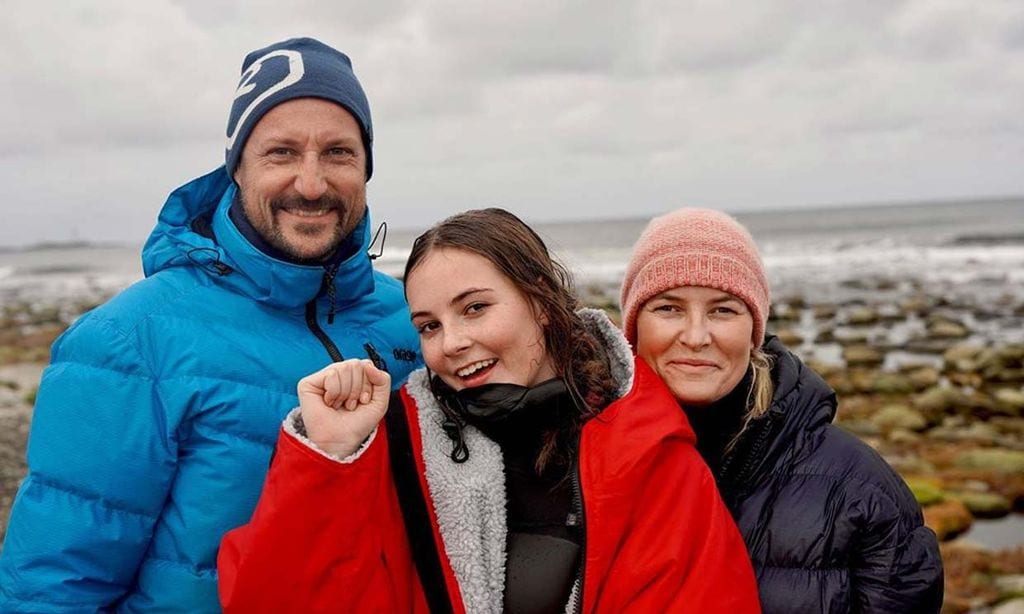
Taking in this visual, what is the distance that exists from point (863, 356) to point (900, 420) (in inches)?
228

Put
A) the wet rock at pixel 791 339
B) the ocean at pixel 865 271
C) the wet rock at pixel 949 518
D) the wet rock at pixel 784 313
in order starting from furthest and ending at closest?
the ocean at pixel 865 271, the wet rock at pixel 784 313, the wet rock at pixel 791 339, the wet rock at pixel 949 518

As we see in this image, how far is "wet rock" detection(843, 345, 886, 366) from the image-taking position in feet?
59.1

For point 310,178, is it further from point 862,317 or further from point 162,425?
point 862,317

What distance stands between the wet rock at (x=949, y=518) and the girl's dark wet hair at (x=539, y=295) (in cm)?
708

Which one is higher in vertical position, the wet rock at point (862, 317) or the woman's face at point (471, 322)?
the woman's face at point (471, 322)

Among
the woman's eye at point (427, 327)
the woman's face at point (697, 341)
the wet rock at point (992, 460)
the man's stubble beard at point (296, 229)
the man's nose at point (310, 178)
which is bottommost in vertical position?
the wet rock at point (992, 460)

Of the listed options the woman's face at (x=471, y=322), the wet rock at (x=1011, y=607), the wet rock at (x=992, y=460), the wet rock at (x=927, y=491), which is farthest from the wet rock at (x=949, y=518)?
the woman's face at (x=471, y=322)

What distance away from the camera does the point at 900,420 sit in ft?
41.8

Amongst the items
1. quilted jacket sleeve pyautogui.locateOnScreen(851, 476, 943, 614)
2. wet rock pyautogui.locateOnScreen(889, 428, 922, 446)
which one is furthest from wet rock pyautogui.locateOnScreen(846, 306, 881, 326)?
quilted jacket sleeve pyautogui.locateOnScreen(851, 476, 943, 614)

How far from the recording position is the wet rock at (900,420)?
12.6 metres

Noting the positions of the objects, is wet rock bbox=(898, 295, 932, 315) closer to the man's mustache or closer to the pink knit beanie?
the pink knit beanie

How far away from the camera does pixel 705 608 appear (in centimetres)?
243

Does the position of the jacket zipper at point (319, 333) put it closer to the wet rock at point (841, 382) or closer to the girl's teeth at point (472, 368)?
the girl's teeth at point (472, 368)

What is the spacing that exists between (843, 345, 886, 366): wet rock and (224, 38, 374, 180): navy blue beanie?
17043 mm
